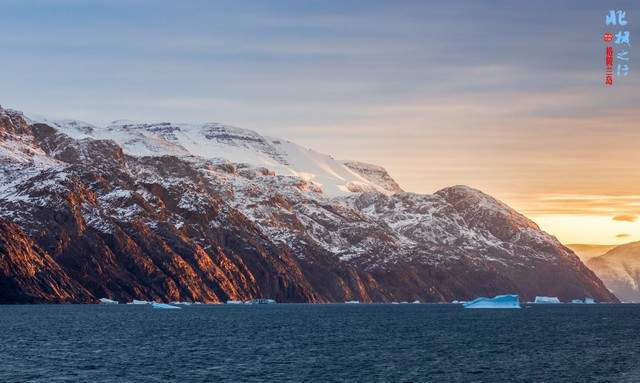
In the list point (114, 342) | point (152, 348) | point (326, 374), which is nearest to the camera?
point (326, 374)

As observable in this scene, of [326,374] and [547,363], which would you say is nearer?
[326,374]

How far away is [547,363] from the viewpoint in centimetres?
16688

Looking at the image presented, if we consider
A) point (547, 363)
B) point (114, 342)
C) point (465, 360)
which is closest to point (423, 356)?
point (465, 360)

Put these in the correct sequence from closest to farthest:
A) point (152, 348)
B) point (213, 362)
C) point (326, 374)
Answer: point (326, 374)
point (213, 362)
point (152, 348)

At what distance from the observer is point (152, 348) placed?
187m

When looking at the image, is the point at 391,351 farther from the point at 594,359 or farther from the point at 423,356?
the point at 594,359

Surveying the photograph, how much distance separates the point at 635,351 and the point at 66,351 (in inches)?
3792

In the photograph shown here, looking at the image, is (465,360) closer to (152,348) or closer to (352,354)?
(352,354)

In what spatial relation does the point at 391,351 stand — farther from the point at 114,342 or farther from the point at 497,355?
the point at 114,342

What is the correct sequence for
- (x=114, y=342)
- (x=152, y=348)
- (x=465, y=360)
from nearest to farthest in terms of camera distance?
(x=465, y=360) → (x=152, y=348) → (x=114, y=342)

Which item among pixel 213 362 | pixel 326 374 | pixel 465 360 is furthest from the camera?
pixel 465 360

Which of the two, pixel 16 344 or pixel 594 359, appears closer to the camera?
pixel 594 359

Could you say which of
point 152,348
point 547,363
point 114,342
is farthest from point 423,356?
point 114,342

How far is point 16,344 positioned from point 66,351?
1681cm
